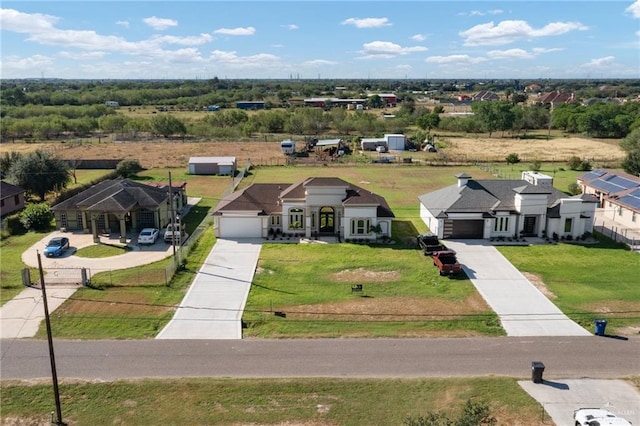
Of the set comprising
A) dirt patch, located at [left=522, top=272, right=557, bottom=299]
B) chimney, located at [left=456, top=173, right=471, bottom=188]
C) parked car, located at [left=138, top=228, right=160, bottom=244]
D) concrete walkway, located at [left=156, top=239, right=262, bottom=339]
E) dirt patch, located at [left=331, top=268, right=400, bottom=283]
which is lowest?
dirt patch, located at [left=522, top=272, right=557, bottom=299]

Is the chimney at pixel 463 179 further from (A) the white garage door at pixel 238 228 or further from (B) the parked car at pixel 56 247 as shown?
(B) the parked car at pixel 56 247

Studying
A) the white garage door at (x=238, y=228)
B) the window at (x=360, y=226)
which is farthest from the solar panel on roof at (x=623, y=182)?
the white garage door at (x=238, y=228)

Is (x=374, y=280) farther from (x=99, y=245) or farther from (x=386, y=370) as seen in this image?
(x=99, y=245)

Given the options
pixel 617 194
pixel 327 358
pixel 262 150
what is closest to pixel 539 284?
pixel 327 358

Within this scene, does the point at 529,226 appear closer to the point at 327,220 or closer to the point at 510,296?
the point at 510,296

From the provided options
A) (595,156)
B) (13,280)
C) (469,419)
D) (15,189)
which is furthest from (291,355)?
(595,156)

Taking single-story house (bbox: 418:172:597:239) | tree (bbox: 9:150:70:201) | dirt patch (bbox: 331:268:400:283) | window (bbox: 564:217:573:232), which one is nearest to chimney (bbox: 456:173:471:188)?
single-story house (bbox: 418:172:597:239)

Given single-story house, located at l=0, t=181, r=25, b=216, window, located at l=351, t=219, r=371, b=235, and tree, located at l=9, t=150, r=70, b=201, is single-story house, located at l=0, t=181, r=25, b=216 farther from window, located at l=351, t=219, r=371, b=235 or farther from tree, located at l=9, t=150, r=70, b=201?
window, located at l=351, t=219, r=371, b=235
